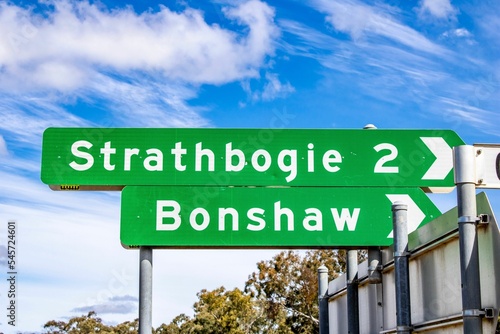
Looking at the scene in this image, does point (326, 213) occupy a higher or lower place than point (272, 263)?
lower

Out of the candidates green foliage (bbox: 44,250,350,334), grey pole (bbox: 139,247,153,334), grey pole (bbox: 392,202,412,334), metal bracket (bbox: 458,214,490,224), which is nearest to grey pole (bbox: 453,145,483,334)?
metal bracket (bbox: 458,214,490,224)

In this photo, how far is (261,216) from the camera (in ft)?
27.8

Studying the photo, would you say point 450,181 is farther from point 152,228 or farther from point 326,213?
point 152,228

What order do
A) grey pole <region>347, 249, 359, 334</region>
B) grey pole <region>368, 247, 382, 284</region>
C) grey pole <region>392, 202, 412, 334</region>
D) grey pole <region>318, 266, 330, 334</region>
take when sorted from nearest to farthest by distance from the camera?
grey pole <region>392, 202, 412, 334</region>
grey pole <region>368, 247, 382, 284</region>
grey pole <region>347, 249, 359, 334</region>
grey pole <region>318, 266, 330, 334</region>

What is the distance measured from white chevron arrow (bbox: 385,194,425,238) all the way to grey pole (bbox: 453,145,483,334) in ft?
10.8

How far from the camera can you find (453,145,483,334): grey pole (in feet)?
16.6

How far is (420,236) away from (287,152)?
7.15 feet

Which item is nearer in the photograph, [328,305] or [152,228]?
[152,228]

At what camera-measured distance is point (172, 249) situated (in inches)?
336

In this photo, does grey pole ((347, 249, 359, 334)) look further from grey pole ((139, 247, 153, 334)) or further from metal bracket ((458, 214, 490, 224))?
metal bracket ((458, 214, 490, 224))

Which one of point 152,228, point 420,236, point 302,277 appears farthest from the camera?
point 302,277

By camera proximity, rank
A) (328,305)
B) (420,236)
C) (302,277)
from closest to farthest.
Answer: (420,236)
(328,305)
(302,277)

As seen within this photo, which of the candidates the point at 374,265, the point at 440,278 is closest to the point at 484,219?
the point at 440,278

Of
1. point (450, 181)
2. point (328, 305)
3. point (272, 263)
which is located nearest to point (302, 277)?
point (272, 263)
